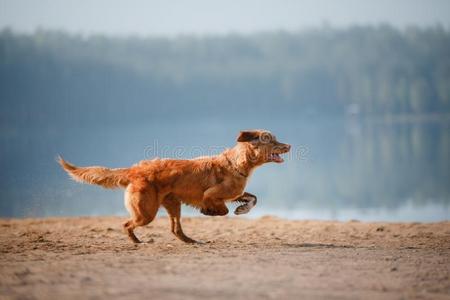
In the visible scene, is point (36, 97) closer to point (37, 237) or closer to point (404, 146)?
point (404, 146)

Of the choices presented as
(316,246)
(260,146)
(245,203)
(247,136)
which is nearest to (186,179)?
(245,203)

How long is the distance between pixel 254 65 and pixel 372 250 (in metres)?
104

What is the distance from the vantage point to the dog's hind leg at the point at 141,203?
1105cm

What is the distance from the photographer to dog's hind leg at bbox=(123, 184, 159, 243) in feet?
36.2

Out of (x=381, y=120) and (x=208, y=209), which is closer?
(x=208, y=209)

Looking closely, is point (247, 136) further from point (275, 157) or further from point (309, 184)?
point (309, 184)

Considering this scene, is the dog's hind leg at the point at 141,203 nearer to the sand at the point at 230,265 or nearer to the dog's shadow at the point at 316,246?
the sand at the point at 230,265

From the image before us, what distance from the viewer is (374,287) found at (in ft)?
26.3

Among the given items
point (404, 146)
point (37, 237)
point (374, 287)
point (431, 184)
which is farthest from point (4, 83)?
point (374, 287)

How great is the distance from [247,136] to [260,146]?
0.28 meters

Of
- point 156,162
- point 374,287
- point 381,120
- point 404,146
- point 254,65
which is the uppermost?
point 254,65

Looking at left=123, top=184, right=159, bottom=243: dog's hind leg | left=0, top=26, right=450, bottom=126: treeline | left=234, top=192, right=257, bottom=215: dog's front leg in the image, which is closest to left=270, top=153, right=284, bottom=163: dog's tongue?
left=234, top=192, right=257, bottom=215: dog's front leg

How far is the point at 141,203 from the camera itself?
36.2 feet

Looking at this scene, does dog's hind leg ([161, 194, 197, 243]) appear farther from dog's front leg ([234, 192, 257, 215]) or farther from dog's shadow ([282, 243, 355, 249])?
dog's shadow ([282, 243, 355, 249])
